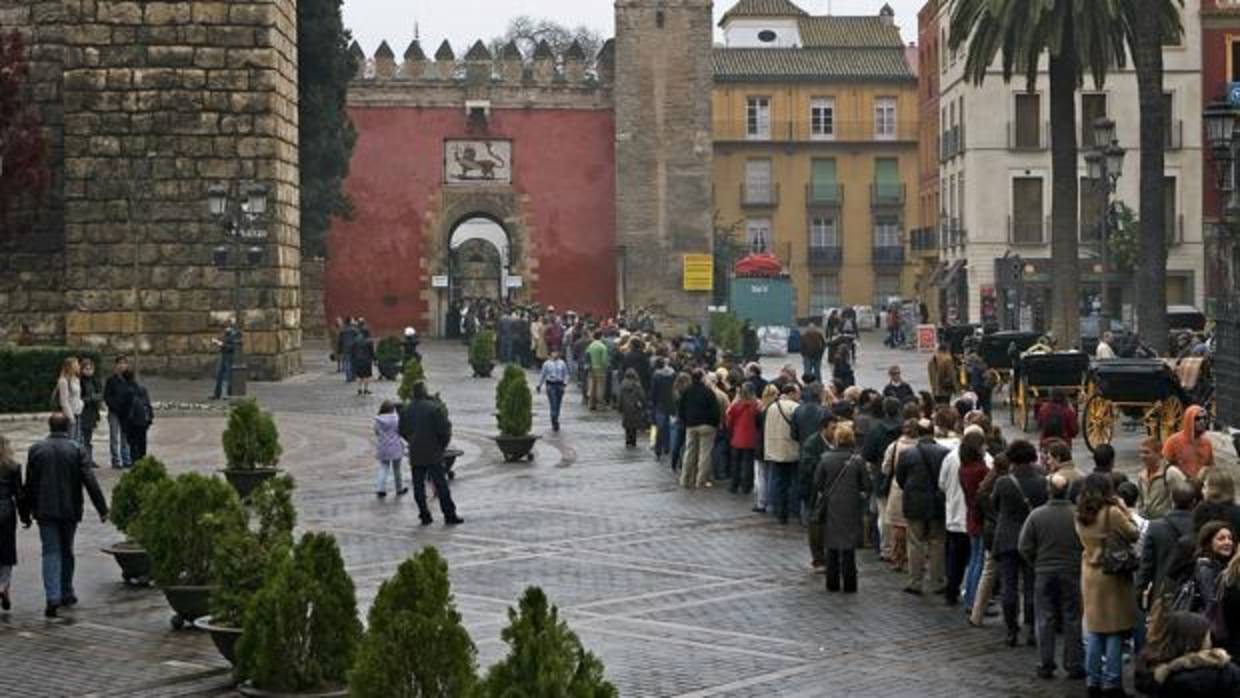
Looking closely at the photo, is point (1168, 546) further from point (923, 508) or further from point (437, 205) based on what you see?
point (437, 205)

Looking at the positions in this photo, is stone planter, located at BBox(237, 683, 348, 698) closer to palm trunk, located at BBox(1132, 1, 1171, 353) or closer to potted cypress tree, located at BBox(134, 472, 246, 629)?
potted cypress tree, located at BBox(134, 472, 246, 629)

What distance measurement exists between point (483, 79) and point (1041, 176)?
15.6m

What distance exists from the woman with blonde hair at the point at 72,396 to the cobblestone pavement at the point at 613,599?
0.69 m

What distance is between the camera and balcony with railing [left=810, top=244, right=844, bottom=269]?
9194cm

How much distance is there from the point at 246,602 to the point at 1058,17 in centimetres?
A: 2899

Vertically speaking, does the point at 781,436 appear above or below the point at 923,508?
above

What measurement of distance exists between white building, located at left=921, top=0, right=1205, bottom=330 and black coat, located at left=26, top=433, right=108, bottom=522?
4772cm

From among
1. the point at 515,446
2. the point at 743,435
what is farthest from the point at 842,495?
the point at 515,446

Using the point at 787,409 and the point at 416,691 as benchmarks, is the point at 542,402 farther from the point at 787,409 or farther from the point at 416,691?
the point at 416,691

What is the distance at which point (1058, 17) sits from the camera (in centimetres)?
4050

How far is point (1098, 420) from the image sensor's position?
27703 mm

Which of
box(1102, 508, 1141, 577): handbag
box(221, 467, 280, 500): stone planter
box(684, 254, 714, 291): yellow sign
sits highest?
box(684, 254, 714, 291): yellow sign

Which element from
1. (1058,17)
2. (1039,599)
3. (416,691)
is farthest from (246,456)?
(1058,17)

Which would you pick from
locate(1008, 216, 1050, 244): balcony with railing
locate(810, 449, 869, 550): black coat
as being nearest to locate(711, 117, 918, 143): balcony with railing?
locate(1008, 216, 1050, 244): balcony with railing
